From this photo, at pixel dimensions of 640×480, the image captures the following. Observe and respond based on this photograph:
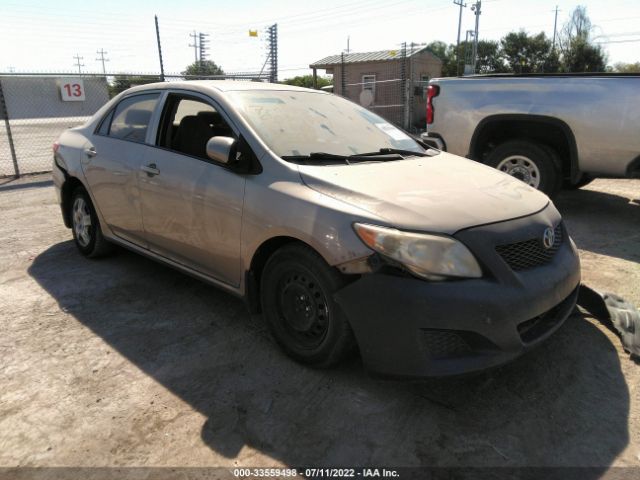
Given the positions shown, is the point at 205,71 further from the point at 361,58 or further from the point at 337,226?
the point at 337,226

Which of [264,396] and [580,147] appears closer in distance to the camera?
[264,396]

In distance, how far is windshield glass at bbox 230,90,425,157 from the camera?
10.9ft

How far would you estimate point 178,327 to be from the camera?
3.60 m

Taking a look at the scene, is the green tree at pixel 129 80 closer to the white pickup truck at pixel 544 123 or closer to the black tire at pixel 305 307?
the white pickup truck at pixel 544 123

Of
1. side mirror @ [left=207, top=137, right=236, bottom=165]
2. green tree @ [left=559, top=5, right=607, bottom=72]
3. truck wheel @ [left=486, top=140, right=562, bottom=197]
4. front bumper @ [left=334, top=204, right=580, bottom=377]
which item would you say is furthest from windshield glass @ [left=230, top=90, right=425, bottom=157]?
green tree @ [left=559, top=5, right=607, bottom=72]

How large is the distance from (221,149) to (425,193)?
1250mm

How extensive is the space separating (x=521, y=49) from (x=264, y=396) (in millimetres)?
62595

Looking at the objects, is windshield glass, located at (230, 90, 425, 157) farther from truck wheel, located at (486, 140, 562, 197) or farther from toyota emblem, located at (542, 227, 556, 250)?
truck wheel, located at (486, 140, 562, 197)

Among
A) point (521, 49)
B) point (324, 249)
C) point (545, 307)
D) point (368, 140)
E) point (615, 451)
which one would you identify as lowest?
point (615, 451)

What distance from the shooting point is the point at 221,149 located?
311 centimetres

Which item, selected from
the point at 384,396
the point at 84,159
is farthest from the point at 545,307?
the point at 84,159

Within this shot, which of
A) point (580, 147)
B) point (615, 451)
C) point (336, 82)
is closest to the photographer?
point (615, 451)

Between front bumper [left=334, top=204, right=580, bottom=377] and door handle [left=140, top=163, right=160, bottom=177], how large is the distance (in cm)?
192

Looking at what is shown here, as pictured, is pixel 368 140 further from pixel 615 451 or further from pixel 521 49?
pixel 521 49
